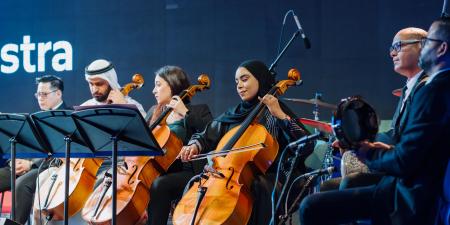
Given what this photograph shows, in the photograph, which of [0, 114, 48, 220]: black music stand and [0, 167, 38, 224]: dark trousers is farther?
[0, 167, 38, 224]: dark trousers

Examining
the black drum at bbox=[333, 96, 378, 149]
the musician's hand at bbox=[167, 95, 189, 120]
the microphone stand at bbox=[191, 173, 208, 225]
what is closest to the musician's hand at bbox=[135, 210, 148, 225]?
the microphone stand at bbox=[191, 173, 208, 225]

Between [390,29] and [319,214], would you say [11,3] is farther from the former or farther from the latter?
[319,214]

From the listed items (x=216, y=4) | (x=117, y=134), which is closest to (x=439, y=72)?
(x=117, y=134)

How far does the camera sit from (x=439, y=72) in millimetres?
2535

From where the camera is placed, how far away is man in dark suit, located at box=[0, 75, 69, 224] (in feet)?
16.9

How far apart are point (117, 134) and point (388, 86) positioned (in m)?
2.90

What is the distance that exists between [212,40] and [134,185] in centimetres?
249

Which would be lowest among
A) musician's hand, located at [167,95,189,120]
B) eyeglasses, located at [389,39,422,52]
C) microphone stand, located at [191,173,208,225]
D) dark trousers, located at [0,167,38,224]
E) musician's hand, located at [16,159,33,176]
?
dark trousers, located at [0,167,38,224]

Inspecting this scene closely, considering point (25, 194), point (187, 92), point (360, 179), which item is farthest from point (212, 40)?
point (360, 179)

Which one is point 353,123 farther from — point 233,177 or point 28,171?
point 28,171

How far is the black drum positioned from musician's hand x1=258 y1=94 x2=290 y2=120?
1539 millimetres

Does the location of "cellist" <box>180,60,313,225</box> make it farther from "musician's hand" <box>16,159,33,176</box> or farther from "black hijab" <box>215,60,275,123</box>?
"musician's hand" <box>16,159,33,176</box>

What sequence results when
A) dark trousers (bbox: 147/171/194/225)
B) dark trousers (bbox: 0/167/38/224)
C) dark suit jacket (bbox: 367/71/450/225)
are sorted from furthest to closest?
dark trousers (bbox: 0/167/38/224) → dark trousers (bbox: 147/171/194/225) → dark suit jacket (bbox: 367/71/450/225)

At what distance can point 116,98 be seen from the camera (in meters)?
5.18
